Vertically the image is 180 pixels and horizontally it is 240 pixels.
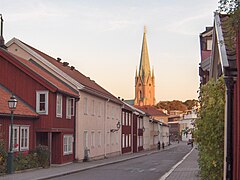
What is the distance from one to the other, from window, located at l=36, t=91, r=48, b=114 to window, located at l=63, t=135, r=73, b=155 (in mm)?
3033

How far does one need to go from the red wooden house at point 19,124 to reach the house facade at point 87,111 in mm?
5575

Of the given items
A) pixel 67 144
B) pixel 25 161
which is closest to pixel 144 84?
pixel 67 144

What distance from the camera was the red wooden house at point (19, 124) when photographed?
25.7 meters

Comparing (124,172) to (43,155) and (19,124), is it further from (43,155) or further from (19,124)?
(19,124)

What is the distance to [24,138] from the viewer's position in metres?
28.3

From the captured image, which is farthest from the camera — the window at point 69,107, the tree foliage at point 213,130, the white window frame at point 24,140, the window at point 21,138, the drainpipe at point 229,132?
the window at point 69,107

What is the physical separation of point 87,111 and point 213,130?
28058 millimetres

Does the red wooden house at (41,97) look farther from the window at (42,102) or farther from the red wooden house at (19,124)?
the red wooden house at (19,124)

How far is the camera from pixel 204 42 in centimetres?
2920

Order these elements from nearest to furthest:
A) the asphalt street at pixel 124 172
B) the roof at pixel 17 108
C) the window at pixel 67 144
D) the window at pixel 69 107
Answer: the asphalt street at pixel 124 172
the roof at pixel 17 108
the window at pixel 67 144
the window at pixel 69 107

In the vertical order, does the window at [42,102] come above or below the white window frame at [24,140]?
above

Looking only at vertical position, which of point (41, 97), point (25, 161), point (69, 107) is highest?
point (41, 97)

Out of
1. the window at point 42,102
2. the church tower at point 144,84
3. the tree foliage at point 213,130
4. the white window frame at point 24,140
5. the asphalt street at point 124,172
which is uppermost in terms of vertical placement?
the church tower at point 144,84

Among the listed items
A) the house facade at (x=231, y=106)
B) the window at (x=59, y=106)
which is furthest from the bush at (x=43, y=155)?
the house facade at (x=231, y=106)
